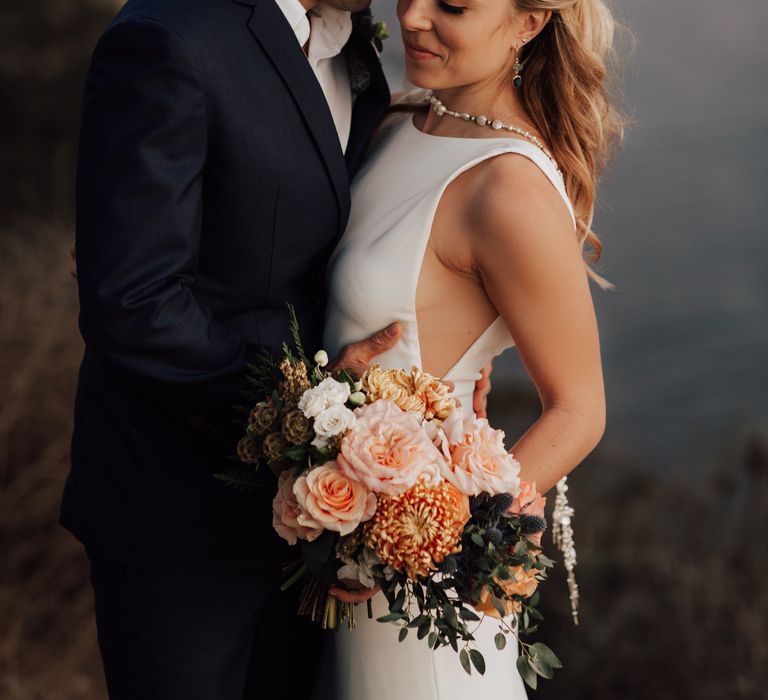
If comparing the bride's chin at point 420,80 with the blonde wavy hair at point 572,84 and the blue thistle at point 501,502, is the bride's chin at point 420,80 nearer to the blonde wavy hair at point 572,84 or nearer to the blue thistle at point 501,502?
the blonde wavy hair at point 572,84

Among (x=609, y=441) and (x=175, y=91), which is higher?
(x=175, y=91)

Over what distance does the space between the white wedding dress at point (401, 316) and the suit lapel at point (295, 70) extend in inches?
9.2

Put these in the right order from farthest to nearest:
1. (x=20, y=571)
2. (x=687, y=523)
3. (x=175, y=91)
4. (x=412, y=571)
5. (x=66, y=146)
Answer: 1. (x=66, y=146)
2. (x=687, y=523)
3. (x=20, y=571)
4. (x=175, y=91)
5. (x=412, y=571)

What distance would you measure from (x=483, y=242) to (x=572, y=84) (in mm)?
587

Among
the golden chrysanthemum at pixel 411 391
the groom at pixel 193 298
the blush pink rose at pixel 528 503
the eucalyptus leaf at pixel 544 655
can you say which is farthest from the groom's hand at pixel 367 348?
the eucalyptus leaf at pixel 544 655

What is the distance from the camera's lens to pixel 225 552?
2289 millimetres

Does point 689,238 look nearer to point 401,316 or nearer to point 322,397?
point 401,316

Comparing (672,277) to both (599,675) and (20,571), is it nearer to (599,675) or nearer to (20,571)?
(599,675)

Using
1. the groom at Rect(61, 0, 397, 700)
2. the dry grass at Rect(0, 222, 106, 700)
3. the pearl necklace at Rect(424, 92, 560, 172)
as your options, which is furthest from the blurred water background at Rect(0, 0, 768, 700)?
the groom at Rect(61, 0, 397, 700)

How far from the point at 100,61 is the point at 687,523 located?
12.2 feet

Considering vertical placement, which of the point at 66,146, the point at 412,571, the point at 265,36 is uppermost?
the point at 265,36

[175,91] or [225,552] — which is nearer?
[175,91]

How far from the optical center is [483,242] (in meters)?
2.18

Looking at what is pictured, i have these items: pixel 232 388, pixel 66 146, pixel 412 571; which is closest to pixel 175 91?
pixel 232 388
